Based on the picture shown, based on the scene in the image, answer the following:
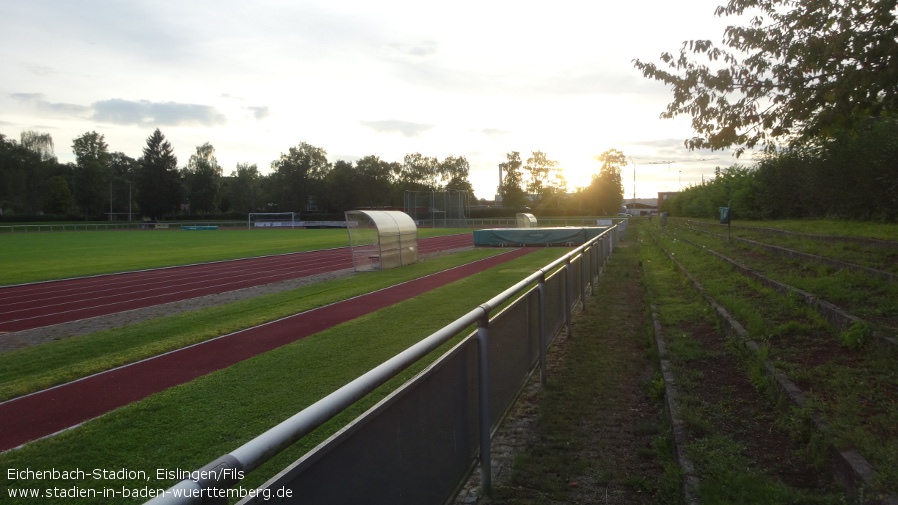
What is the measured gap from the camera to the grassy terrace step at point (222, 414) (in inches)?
198

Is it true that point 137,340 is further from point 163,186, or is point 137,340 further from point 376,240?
point 163,186

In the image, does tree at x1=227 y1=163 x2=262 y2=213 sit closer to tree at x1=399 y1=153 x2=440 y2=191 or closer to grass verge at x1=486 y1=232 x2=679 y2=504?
tree at x1=399 y1=153 x2=440 y2=191

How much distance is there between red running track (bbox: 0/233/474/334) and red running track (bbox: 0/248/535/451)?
195 inches

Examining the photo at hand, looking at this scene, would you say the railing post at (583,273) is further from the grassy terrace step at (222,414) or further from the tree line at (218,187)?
the tree line at (218,187)

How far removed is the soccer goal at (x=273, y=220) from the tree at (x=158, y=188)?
15.1 m

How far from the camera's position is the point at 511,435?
5.36 meters

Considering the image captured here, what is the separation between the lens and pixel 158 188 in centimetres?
9088

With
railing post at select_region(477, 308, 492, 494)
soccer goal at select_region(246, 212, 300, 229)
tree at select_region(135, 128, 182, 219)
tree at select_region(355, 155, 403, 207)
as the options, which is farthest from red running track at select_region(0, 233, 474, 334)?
tree at select_region(135, 128, 182, 219)

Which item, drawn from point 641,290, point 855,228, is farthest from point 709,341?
point 855,228

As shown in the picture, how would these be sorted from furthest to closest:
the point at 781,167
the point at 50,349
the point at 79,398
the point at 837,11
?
1. the point at 781,167
2. the point at 50,349
3. the point at 837,11
4. the point at 79,398

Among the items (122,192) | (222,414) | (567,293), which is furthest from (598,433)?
(122,192)

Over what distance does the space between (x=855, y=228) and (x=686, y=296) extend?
7.88m

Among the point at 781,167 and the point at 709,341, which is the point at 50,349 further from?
the point at 781,167

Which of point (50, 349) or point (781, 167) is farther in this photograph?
point (781, 167)
